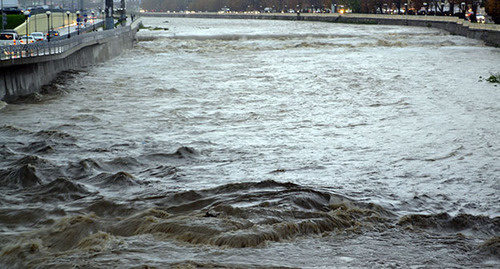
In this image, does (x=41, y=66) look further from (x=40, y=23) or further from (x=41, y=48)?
(x=40, y=23)

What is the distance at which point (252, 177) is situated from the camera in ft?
51.4

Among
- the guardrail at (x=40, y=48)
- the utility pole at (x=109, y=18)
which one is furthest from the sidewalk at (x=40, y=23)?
the utility pole at (x=109, y=18)

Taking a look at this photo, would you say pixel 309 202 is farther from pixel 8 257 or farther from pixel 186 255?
pixel 8 257

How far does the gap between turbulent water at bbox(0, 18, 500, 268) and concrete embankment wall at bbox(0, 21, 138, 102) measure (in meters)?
0.74

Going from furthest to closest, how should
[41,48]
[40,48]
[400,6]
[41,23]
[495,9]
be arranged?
[400,6] < [495,9] < [41,23] < [41,48] < [40,48]

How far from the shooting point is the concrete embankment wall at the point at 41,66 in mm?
27125

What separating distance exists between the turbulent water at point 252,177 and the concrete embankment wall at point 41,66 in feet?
2.41

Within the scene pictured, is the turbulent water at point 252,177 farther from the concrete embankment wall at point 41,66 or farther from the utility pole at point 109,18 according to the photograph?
the utility pole at point 109,18

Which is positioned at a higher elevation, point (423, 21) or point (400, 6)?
point (400, 6)

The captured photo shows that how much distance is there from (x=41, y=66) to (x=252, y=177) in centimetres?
1965

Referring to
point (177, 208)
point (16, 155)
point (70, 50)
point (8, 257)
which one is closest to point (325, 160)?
point (177, 208)

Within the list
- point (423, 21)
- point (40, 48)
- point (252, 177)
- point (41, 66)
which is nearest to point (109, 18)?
point (40, 48)

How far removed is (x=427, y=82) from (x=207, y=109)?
1369cm

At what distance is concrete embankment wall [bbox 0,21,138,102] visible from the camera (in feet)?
89.0
